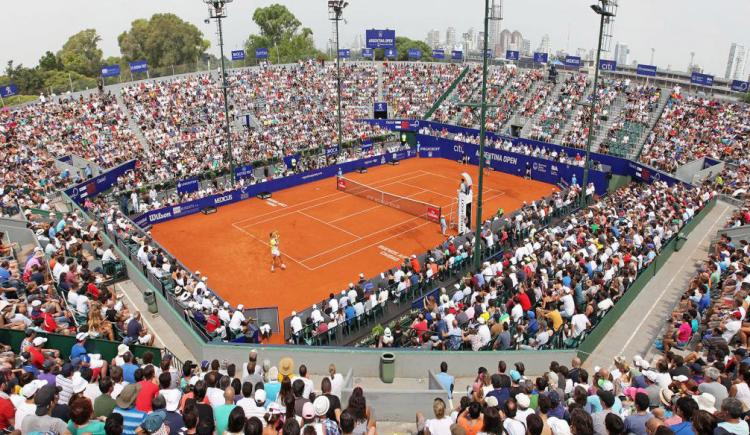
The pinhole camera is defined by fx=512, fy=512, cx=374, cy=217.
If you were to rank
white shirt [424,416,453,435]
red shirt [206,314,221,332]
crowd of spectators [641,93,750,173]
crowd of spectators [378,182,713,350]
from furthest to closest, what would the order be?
crowd of spectators [641,93,750,173], red shirt [206,314,221,332], crowd of spectators [378,182,713,350], white shirt [424,416,453,435]

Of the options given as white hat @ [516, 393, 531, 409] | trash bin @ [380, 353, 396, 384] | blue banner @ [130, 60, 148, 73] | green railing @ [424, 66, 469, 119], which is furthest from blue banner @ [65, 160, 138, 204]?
green railing @ [424, 66, 469, 119]

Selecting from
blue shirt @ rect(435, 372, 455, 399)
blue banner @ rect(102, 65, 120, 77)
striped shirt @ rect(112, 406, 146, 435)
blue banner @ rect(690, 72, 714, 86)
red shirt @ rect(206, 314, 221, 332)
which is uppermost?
blue banner @ rect(102, 65, 120, 77)

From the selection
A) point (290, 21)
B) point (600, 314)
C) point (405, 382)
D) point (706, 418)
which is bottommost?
point (405, 382)

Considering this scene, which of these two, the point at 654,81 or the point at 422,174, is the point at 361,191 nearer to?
the point at 422,174

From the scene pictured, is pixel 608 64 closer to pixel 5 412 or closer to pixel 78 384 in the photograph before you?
pixel 78 384

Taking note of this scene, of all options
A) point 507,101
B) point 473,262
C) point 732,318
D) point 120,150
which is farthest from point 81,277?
point 507,101

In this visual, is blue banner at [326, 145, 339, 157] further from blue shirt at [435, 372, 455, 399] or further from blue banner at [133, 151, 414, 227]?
blue shirt at [435, 372, 455, 399]

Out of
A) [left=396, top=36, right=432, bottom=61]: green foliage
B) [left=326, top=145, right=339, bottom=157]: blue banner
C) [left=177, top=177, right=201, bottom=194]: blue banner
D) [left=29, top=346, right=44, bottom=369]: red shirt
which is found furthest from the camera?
[left=396, top=36, right=432, bottom=61]: green foliage
